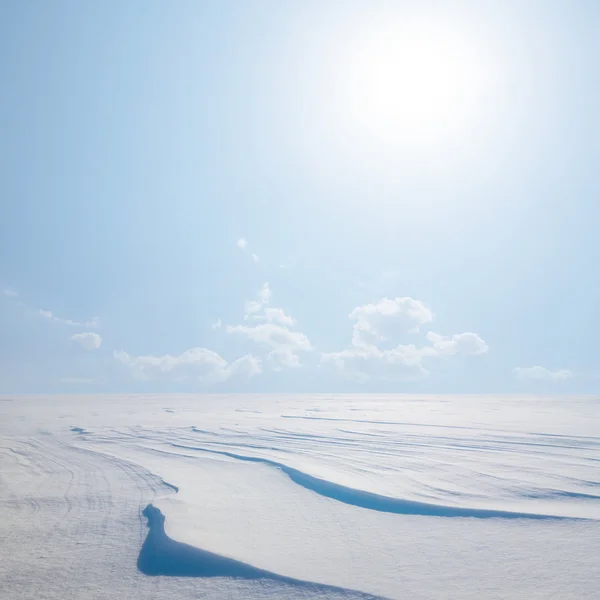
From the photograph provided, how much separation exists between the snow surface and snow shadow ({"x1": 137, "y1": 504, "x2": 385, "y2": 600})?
0.01 meters

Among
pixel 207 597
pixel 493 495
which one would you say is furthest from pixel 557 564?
pixel 207 597

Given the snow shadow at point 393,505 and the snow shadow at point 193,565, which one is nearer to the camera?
the snow shadow at point 193,565

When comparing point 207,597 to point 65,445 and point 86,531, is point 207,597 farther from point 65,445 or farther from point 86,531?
point 65,445

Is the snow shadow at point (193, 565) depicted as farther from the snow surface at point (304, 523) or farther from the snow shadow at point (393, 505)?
the snow shadow at point (393, 505)

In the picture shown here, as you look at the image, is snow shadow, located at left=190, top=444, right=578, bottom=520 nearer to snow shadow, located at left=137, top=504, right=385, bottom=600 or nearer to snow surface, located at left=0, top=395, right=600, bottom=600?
snow surface, located at left=0, top=395, right=600, bottom=600

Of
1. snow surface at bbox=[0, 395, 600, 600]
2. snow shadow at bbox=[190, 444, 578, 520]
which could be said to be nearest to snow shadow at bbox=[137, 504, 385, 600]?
snow surface at bbox=[0, 395, 600, 600]

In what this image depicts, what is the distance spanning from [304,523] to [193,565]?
1330mm

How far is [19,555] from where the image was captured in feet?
11.9

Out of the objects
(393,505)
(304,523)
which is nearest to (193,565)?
(304,523)

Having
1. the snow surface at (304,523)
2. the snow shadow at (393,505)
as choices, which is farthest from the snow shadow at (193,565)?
the snow shadow at (393,505)

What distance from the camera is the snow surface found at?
3.14 meters

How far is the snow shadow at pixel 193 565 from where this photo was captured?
10.3 feet

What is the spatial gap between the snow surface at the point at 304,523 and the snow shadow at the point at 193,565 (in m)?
0.01

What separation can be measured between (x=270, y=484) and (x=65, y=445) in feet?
20.6
